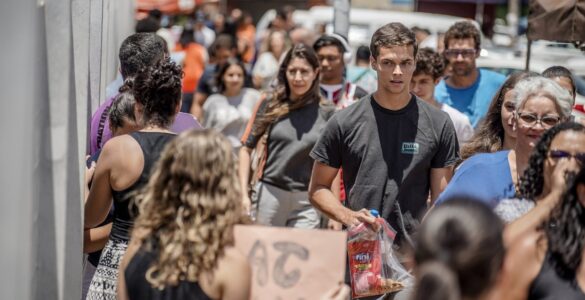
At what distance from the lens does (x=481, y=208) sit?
3.35 meters

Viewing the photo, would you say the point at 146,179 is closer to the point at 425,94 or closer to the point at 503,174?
the point at 503,174

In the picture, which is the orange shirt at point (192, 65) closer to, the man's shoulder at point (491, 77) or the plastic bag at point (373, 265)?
the man's shoulder at point (491, 77)

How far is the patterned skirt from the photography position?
17.2 feet

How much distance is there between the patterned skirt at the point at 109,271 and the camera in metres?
5.25

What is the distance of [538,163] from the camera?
4434 mm

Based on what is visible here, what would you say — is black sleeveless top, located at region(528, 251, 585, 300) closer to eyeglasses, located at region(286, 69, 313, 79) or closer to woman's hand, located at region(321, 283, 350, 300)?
woman's hand, located at region(321, 283, 350, 300)

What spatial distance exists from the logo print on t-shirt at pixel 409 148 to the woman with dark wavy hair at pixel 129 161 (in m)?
1.44

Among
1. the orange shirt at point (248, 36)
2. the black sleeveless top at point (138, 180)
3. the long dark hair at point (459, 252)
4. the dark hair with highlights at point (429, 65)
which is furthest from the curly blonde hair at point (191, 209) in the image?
the orange shirt at point (248, 36)

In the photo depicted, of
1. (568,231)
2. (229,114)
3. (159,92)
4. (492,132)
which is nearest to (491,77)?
(229,114)

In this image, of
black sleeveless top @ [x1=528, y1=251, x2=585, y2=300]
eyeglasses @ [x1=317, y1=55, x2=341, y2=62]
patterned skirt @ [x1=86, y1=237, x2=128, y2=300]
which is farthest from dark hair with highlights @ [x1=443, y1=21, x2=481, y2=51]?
black sleeveless top @ [x1=528, y1=251, x2=585, y2=300]

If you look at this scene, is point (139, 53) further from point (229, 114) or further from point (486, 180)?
point (229, 114)

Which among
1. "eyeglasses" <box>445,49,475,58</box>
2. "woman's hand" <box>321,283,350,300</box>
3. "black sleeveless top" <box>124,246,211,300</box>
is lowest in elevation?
"woman's hand" <box>321,283,350,300</box>

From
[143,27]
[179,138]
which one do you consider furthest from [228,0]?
[179,138]

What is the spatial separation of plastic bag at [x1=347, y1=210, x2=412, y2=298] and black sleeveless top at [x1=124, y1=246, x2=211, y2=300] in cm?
208
